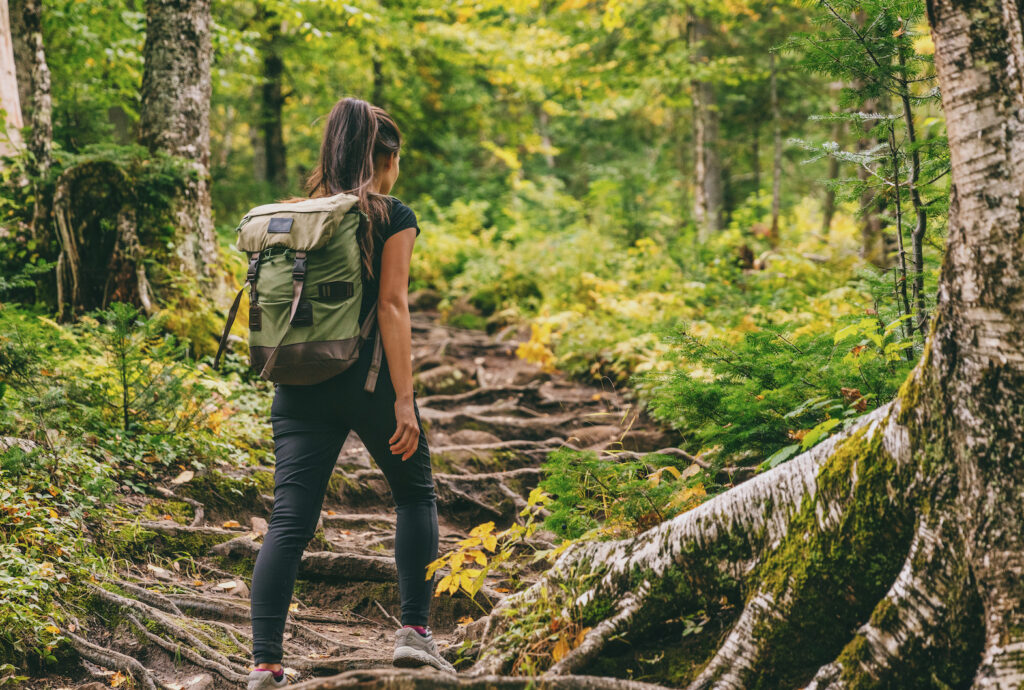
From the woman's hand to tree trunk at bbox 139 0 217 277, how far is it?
5.34 meters

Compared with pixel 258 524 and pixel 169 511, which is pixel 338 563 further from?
pixel 169 511

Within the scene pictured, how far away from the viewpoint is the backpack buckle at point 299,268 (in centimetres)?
270

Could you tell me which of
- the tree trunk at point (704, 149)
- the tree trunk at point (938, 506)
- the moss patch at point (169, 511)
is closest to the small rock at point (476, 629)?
the tree trunk at point (938, 506)

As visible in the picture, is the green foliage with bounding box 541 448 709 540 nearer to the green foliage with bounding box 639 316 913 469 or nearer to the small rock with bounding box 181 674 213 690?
the green foliage with bounding box 639 316 913 469

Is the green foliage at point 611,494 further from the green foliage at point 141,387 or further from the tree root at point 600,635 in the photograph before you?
the green foliage at point 141,387

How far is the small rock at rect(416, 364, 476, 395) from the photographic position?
870 centimetres

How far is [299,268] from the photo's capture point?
106 inches

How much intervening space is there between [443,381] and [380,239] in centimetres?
600

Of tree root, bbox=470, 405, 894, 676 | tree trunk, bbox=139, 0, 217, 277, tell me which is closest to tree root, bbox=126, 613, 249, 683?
tree root, bbox=470, 405, 894, 676

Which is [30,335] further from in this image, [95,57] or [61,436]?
[95,57]

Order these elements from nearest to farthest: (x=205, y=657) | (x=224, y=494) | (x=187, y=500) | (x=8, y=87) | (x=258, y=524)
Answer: (x=205, y=657)
(x=187, y=500)
(x=258, y=524)
(x=224, y=494)
(x=8, y=87)

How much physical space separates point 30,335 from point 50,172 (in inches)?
117

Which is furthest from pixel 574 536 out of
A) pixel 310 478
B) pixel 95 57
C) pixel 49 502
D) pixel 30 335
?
pixel 95 57

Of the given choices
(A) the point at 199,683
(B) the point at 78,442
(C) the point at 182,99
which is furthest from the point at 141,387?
(C) the point at 182,99
